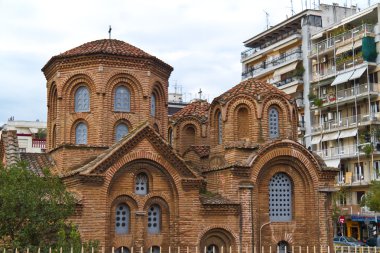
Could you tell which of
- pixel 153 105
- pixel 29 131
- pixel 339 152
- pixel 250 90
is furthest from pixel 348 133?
pixel 29 131

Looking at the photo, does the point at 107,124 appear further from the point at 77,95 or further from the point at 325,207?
the point at 325,207

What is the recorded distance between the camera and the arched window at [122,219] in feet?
74.9

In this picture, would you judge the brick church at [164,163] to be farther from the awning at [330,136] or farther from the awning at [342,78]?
the awning at [330,136]

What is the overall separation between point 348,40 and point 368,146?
9.73 metres

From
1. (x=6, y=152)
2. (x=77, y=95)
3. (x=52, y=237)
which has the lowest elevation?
(x=52, y=237)

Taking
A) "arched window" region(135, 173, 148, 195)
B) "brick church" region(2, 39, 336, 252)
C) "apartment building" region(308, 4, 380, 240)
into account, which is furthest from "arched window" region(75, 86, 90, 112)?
"apartment building" region(308, 4, 380, 240)

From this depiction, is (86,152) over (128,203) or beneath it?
over

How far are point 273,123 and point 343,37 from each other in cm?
2573

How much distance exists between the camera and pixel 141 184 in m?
23.4

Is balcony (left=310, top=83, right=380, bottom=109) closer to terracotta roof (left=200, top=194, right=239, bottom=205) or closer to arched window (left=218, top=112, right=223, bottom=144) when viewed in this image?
arched window (left=218, top=112, right=223, bottom=144)

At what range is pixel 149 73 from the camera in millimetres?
26312

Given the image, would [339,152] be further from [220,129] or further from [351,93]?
[220,129]

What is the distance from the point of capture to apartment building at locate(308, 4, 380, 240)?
45281 mm

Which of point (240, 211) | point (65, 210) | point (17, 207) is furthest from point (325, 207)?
point (17, 207)
